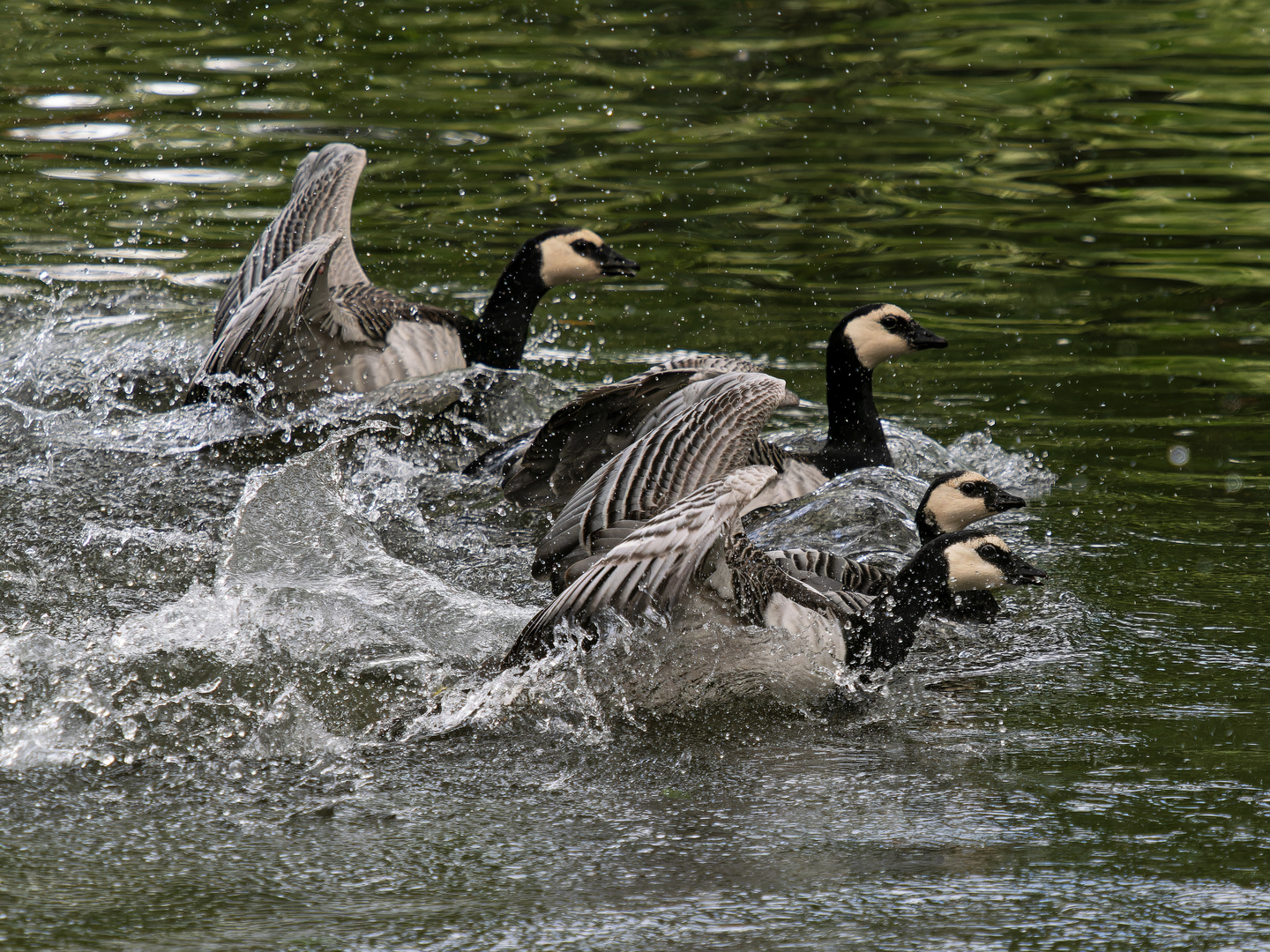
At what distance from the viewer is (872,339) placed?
8617 mm

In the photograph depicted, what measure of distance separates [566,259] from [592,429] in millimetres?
2722

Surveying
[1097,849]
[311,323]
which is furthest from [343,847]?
[311,323]

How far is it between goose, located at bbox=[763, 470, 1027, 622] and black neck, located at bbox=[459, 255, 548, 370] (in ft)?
12.3

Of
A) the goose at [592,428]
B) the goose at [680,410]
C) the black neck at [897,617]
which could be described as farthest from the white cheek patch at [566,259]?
the black neck at [897,617]

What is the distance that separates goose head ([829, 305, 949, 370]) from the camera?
8.59m

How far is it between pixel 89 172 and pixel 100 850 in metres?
11.1

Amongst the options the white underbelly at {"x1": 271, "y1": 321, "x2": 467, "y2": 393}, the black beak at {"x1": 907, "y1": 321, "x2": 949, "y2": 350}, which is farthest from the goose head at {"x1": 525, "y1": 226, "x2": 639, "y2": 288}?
the black beak at {"x1": 907, "y1": 321, "x2": 949, "y2": 350}

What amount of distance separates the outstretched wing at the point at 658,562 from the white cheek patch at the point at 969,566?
122cm

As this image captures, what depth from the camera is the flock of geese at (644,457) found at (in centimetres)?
527

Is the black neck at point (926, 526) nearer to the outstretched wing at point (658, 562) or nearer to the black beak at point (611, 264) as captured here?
the outstretched wing at point (658, 562)

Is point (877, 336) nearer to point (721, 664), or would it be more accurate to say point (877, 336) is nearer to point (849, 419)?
point (849, 419)

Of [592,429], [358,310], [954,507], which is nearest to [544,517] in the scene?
[592,429]

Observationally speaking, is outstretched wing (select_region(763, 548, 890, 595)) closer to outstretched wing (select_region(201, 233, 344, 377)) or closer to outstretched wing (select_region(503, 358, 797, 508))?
outstretched wing (select_region(503, 358, 797, 508))

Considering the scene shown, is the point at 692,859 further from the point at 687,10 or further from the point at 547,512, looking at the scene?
the point at 687,10
